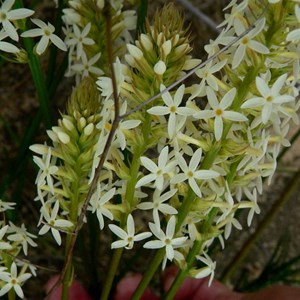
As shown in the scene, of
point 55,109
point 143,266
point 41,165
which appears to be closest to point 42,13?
point 55,109

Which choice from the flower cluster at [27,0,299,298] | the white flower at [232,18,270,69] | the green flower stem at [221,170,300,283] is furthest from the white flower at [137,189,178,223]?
the green flower stem at [221,170,300,283]

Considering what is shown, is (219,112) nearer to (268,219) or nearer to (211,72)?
(211,72)

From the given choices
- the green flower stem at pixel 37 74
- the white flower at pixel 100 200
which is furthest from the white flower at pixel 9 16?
the white flower at pixel 100 200

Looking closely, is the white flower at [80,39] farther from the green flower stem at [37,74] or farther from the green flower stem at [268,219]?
the green flower stem at [268,219]

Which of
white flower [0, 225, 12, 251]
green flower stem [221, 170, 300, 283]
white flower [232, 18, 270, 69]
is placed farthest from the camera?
green flower stem [221, 170, 300, 283]

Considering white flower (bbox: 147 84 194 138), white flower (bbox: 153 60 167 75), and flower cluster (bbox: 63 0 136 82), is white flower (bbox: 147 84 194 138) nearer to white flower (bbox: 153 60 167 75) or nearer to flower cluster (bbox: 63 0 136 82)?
white flower (bbox: 153 60 167 75)

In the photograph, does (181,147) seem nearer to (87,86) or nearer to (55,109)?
(87,86)

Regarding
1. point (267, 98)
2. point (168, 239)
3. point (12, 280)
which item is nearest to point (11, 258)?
point (12, 280)

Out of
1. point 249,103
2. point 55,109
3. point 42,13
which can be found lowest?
point 55,109
